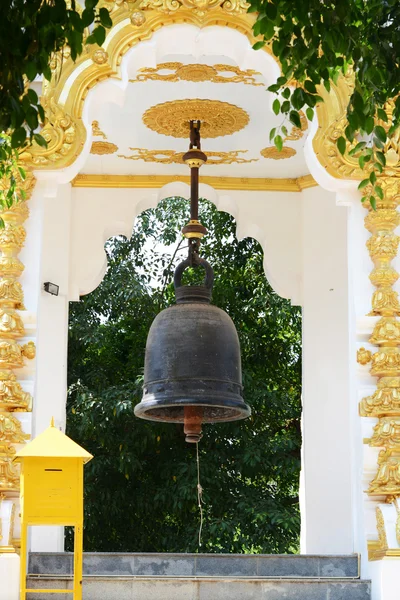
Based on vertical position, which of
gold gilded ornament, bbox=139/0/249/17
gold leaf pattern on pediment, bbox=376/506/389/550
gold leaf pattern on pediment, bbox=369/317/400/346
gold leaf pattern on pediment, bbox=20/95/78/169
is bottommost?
gold leaf pattern on pediment, bbox=376/506/389/550

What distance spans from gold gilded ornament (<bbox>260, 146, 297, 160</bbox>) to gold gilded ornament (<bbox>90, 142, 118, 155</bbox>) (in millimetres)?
1168

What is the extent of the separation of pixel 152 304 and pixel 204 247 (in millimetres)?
1071

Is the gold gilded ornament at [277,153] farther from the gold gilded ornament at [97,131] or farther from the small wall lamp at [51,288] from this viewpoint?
the small wall lamp at [51,288]

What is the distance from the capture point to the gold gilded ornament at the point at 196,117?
28.7 feet

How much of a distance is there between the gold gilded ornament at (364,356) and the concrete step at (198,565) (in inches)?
46.5

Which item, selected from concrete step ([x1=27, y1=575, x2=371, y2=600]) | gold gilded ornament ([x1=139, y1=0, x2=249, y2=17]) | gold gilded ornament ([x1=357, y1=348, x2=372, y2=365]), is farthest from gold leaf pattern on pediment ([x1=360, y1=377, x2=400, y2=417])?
gold gilded ornament ([x1=139, y1=0, x2=249, y2=17])

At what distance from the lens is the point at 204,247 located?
14.7 m

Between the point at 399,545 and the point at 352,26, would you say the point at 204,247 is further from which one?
the point at 352,26

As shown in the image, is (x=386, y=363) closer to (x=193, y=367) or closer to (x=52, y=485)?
(x=193, y=367)

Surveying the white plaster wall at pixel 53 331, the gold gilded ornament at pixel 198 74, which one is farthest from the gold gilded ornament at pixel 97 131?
the gold gilded ornament at pixel 198 74

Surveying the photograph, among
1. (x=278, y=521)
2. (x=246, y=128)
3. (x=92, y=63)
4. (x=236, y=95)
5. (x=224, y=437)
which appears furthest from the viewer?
(x=224, y=437)

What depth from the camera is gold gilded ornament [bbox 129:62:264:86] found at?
818 centimetres

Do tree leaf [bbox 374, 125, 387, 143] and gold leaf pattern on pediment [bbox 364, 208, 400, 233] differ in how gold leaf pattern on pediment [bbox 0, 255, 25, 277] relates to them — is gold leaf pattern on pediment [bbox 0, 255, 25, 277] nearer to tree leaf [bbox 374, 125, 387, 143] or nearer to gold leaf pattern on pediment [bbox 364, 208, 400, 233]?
gold leaf pattern on pediment [bbox 364, 208, 400, 233]

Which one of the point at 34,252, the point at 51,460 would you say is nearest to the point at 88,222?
the point at 34,252
